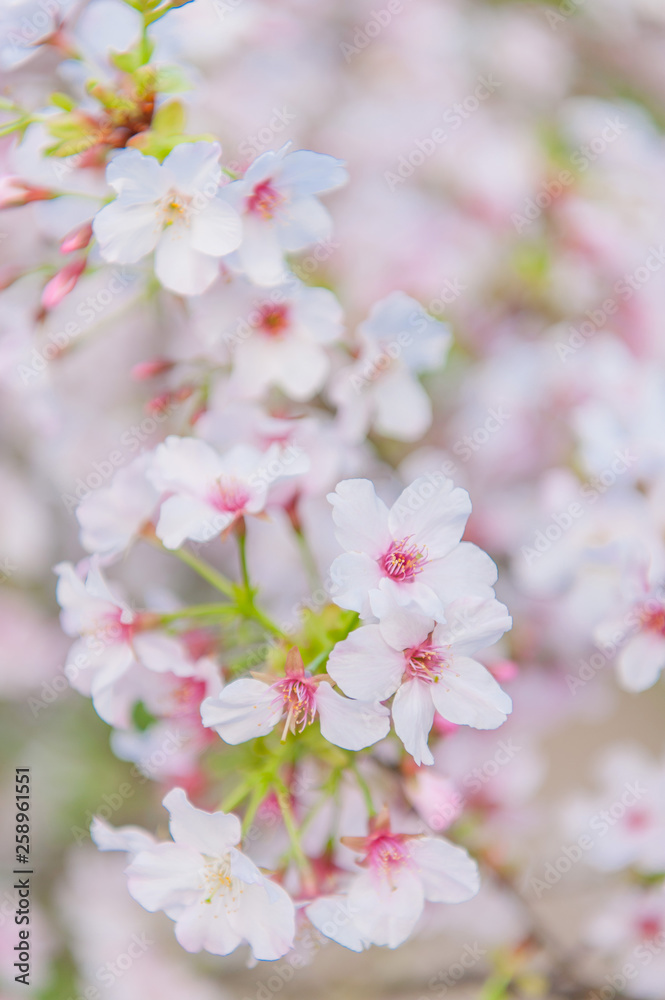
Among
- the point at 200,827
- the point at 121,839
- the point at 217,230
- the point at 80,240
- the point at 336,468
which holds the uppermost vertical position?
the point at 217,230

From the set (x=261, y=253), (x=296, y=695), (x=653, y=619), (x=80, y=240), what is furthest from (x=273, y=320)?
(x=653, y=619)

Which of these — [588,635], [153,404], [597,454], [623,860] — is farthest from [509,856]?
[153,404]

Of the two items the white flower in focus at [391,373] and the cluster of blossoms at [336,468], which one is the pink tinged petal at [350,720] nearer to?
the cluster of blossoms at [336,468]

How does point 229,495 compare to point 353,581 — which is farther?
point 229,495

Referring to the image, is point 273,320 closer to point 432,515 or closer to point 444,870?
point 432,515

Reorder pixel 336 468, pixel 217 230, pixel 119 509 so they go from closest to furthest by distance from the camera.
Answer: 1. pixel 217 230
2. pixel 119 509
3. pixel 336 468
